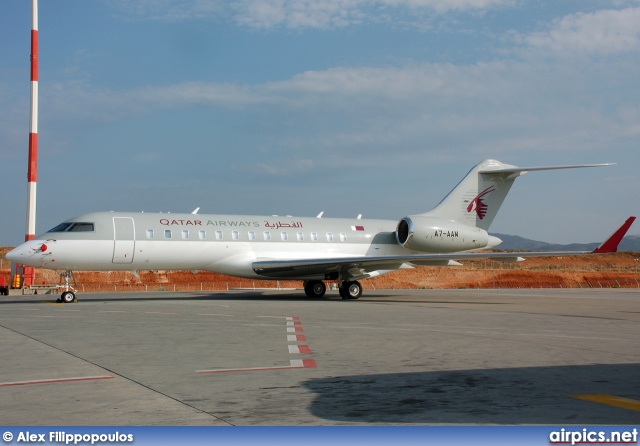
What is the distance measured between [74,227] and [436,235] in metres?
14.4

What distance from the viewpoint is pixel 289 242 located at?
2795 centimetres

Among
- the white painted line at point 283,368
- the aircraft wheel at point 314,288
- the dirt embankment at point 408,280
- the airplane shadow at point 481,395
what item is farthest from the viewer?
the dirt embankment at point 408,280

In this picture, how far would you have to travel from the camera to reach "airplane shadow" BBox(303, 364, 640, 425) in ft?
19.9

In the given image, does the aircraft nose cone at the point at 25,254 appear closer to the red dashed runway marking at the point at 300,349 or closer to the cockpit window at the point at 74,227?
the cockpit window at the point at 74,227

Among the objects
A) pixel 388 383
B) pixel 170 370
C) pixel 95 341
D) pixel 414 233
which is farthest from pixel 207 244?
pixel 388 383

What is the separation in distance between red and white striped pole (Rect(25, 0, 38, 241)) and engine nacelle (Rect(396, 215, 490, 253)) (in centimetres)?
1834

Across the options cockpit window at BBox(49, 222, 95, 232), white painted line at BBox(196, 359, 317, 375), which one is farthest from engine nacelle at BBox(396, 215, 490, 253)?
white painted line at BBox(196, 359, 317, 375)

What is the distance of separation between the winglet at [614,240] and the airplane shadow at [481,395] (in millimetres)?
13291

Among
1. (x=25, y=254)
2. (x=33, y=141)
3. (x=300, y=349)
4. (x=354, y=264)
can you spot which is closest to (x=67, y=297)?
(x=25, y=254)

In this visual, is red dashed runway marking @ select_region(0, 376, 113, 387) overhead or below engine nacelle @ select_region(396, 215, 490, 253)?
below

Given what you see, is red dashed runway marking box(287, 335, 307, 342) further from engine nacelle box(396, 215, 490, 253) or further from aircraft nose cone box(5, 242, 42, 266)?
engine nacelle box(396, 215, 490, 253)

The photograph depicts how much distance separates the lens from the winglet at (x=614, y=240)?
846 inches

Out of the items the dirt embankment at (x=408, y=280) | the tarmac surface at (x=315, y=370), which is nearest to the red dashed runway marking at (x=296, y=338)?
the tarmac surface at (x=315, y=370)

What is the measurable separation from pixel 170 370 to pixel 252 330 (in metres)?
5.32
